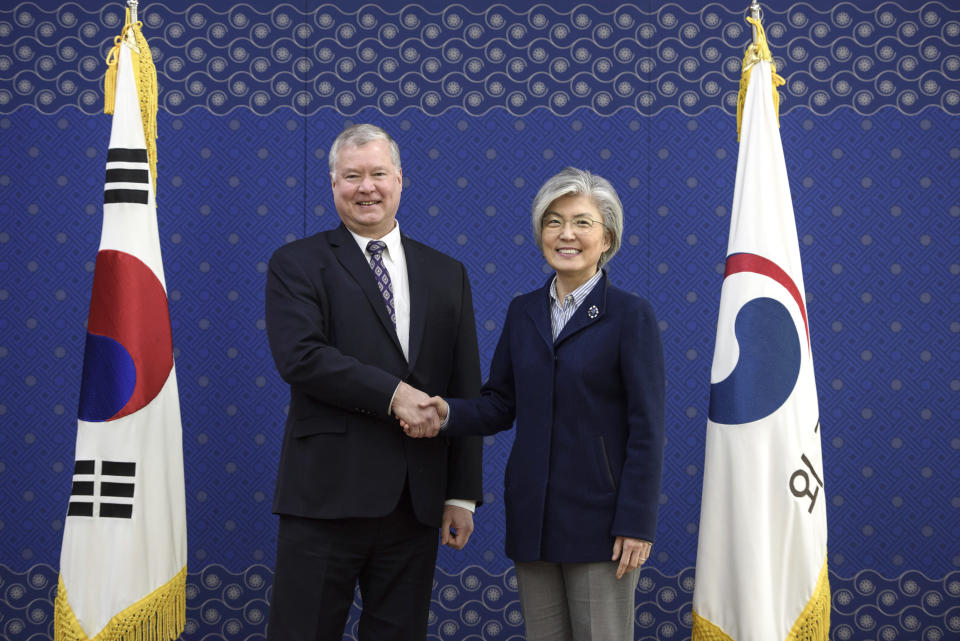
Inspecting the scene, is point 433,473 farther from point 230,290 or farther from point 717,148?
point 717,148

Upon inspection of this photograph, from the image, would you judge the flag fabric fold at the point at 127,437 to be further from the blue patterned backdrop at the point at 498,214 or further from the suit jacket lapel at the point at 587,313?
the suit jacket lapel at the point at 587,313

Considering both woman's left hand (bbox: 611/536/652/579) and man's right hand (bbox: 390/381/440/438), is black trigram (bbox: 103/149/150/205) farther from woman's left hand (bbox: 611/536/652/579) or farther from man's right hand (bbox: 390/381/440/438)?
woman's left hand (bbox: 611/536/652/579)

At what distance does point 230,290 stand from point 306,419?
3.96 feet

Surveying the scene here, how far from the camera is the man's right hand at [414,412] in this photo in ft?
6.31

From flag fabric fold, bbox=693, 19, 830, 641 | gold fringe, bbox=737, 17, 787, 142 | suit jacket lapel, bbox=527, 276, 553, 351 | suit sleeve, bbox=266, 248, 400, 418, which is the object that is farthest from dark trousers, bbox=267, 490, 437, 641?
gold fringe, bbox=737, 17, 787, 142

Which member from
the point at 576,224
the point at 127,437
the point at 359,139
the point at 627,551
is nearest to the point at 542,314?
the point at 576,224

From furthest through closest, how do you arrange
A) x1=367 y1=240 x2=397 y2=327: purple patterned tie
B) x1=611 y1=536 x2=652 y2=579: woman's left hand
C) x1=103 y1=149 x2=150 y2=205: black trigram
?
x1=103 y1=149 x2=150 y2=205: black trigram
x1=367 y1=240 x2=397 y2=327: purple patterned tie
x1=611 y1=536 x2=652 y2=579: woman's left hand

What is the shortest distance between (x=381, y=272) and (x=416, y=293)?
105 mm

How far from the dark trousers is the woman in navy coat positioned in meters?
0.34

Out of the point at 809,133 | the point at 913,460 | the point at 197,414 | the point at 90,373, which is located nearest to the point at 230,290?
the point at 197,414

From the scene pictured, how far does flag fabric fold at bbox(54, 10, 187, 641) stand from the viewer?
2.35m

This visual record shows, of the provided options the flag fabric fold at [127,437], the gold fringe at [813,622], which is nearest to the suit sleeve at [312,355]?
the flag fabric fold at [127,437]

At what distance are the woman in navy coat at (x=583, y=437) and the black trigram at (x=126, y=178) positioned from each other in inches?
51.3

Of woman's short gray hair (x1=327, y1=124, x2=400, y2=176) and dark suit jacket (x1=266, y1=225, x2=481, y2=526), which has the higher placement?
woman's short gray hair (x1=327, y1=124, x2=400, y2=176)
